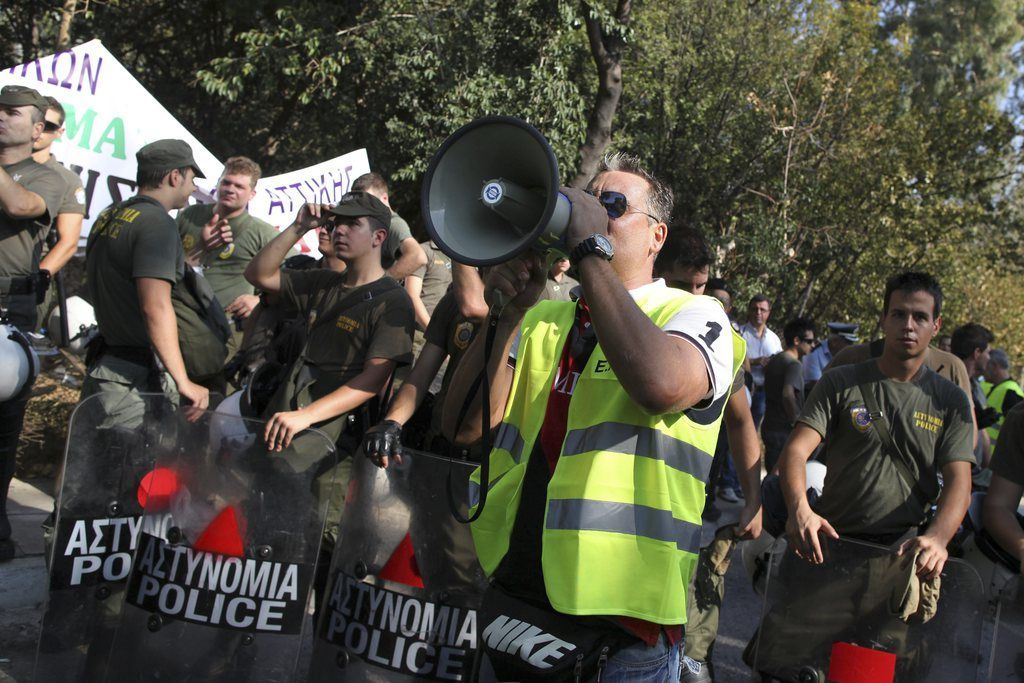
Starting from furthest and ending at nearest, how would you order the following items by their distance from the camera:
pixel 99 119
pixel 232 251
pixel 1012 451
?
pixel 99 119
pixel 232 251
pixel 1012 451

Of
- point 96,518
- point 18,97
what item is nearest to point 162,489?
point 96,518

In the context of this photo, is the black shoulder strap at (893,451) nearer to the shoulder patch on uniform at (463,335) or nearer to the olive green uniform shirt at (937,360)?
the shoulder patch on uniform at (463,335)

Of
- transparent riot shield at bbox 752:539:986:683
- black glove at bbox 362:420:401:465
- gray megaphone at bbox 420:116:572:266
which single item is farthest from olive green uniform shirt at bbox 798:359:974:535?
gray megaphone at bbox 420:116:572:266

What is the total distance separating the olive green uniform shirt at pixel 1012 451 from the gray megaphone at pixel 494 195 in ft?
8.61

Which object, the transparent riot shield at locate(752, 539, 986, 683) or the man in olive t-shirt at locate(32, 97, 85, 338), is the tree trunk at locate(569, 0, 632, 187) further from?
the transparent riot shield at locate(752, 539, 986, 683)

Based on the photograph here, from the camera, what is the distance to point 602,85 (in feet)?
36.9

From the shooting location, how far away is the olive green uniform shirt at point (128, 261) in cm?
418

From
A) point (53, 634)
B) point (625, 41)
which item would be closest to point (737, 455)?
point (53, 634)

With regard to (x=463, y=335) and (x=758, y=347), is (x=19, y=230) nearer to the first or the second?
(x=463, y=335)

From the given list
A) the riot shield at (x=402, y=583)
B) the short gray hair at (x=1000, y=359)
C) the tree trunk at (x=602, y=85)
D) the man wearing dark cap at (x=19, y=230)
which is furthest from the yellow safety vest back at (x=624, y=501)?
the tree trunk at (x=602, y=85)

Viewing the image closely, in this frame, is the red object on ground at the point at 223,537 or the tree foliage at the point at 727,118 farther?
the tree foliage at the point at 727,118

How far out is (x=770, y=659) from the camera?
156 inches

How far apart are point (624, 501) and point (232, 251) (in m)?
4.37

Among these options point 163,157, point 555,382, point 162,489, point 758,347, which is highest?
point 758,347
